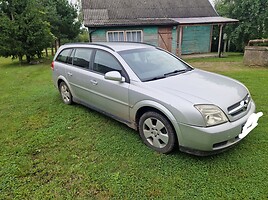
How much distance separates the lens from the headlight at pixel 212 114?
247 cm

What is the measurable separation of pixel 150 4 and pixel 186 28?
3.65 metres

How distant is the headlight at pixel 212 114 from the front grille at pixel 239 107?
0.14 meters

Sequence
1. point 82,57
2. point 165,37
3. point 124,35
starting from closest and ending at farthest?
point 82,57 → point 124,35 → point 165,37

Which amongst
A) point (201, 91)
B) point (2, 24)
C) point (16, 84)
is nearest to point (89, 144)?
point (201, 91)

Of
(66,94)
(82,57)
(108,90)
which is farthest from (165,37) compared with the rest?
(108,90)

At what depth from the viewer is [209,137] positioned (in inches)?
96.0

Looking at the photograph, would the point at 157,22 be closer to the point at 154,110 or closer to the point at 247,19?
the point at 247,19

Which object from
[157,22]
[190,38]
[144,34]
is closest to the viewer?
[157,22]

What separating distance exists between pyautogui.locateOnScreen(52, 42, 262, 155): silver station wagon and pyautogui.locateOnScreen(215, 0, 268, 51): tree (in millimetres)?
13848

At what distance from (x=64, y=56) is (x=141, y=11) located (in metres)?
12.8

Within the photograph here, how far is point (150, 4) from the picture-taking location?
1675 centimetres

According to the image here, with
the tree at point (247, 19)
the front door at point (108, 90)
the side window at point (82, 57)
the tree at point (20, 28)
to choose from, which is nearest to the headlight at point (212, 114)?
the front door at point (108, 90)

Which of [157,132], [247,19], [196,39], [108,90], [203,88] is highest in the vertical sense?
[247,19]

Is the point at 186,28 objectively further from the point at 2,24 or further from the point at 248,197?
the point at 248,197
